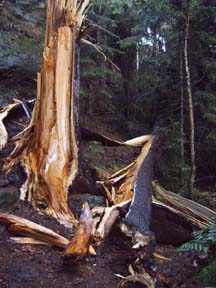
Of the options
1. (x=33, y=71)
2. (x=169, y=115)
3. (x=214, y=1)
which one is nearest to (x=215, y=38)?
(x=214, y=1)

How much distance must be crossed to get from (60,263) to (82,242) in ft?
1.17

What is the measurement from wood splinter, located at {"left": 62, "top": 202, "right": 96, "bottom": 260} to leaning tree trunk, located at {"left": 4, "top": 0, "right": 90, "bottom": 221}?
3.18 feet

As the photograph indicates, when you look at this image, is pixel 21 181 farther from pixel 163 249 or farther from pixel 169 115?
pixel 169 115

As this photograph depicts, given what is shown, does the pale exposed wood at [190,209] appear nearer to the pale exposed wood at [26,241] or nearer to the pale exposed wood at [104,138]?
the pale exposed wood at [104,138]

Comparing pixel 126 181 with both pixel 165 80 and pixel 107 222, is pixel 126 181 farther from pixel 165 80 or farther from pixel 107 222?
pixel 165 80

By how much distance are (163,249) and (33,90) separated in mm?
6320

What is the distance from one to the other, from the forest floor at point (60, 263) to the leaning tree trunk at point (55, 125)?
1.01 ft

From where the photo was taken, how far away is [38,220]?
5.41 m

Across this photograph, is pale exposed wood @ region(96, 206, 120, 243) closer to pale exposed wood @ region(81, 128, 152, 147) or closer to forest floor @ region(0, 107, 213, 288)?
forest floor @ region(0, 107, 213, 288)

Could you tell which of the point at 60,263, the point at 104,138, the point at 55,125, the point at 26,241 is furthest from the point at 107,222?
the point at 104,138

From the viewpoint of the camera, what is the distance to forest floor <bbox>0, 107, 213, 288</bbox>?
4.26m

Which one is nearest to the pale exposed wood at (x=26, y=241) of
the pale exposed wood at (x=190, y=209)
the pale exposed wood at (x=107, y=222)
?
the pale exposed wood at (x=107, y=222)

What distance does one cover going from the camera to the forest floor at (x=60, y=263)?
4262 mm

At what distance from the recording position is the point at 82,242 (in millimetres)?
4641
